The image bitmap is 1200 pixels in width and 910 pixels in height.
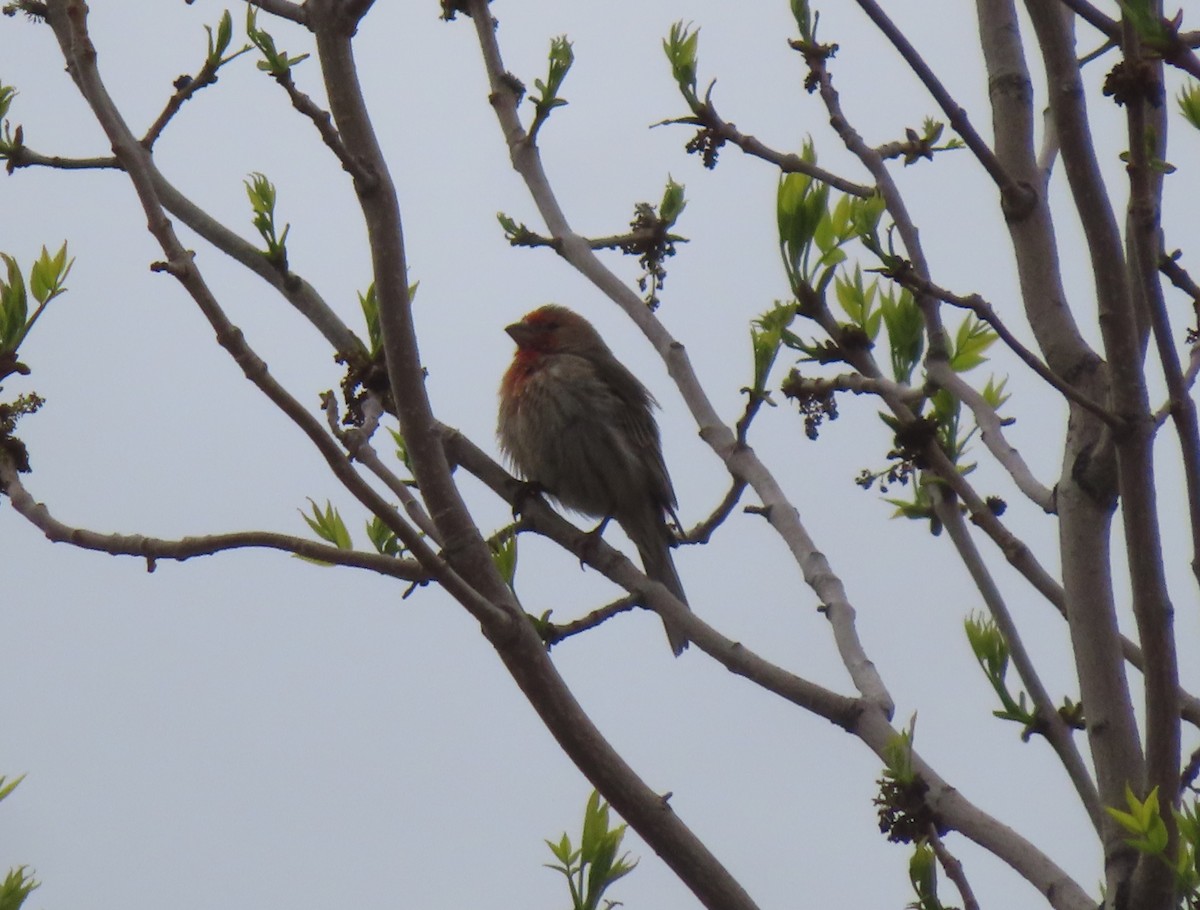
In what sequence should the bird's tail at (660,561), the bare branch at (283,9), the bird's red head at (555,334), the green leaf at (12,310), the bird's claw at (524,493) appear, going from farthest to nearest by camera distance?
the bird's red head at (555,334) → the bird's tail at (660,561) → the bird's claw at (524,493) → the bare branch at (283,9) → the green leaf at (12,310)

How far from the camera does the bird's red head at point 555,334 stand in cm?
798

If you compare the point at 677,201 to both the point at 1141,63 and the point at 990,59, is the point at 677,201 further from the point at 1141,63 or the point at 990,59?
the point at 1141,63

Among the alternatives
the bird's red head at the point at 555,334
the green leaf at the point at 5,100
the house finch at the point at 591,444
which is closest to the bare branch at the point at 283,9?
the green leaf at the point at 5,100

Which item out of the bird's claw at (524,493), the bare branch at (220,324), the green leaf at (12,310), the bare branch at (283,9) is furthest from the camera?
the bird's claw at (524,493)

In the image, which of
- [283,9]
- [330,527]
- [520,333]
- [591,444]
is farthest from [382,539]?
[520,333]

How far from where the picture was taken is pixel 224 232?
151 inches

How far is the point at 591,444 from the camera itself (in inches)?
285

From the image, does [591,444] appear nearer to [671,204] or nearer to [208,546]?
[671,204]

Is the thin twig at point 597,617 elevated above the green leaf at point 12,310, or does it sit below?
below

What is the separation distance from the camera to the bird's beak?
26.4 ft

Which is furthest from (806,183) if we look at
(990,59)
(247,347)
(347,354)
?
(247,347)

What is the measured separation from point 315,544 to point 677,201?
2089 millimetres

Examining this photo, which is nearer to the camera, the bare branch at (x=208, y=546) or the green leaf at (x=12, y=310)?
the bare branch at (x=208, y=546)

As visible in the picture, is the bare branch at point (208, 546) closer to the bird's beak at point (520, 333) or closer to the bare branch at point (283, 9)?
the bare branch at point (283, 9)
